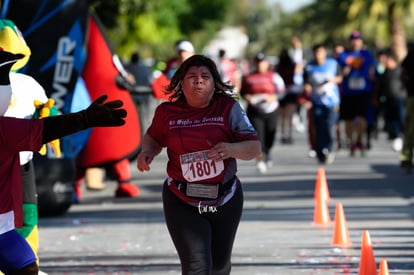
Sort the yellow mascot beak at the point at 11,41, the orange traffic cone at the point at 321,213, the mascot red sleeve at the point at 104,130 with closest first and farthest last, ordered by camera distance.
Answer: the yellow mascot beak at the point at 11,41 < the orange traffic cone at the point at 321,213 < the mascot red sleeve at the point at 104,130

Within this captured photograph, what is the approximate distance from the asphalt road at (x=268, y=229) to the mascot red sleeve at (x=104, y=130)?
0.46 m

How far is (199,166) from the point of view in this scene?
7055mm

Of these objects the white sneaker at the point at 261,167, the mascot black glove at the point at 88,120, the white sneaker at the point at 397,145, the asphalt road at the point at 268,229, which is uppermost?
the mascot black glove at the point at 88,120

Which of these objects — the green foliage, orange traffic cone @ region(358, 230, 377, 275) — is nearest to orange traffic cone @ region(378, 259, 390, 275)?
orange traffic cone @ region(358, 230, 377, 275)

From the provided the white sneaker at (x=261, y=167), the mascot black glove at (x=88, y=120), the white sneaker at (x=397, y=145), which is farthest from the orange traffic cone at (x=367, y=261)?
the white sneaker at (x=397, y=145)

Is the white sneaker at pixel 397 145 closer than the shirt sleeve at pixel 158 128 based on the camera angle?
No

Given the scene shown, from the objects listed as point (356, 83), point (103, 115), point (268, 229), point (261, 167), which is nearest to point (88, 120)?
point (103, 115)

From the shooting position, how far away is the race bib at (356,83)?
67.5ft

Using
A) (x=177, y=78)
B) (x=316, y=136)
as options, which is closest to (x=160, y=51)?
(x=316, y=136)

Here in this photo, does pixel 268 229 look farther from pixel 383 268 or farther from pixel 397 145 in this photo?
pixel 397 145

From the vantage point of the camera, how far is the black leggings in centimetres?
696

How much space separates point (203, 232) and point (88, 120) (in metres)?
1.26

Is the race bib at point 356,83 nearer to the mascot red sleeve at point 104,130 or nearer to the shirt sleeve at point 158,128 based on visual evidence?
the mascot red sleeve at point 104,130

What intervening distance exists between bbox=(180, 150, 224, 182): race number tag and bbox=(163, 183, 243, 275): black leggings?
0.18 meters
